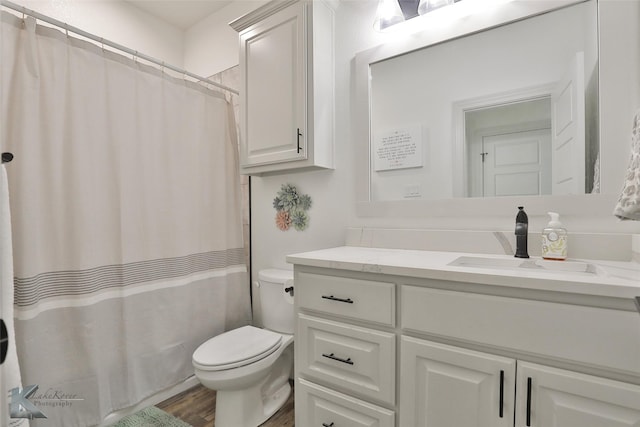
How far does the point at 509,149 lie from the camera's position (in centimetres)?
130

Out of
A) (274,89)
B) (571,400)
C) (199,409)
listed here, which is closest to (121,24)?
(274,89)

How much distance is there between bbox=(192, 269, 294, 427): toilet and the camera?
1438 mm

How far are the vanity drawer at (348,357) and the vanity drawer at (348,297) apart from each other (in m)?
0.05

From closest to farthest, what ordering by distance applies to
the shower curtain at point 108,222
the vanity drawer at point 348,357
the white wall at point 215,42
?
the vanity drawer at point 348,357, the shower curtain at point 108,222, the white wall at point 215,42

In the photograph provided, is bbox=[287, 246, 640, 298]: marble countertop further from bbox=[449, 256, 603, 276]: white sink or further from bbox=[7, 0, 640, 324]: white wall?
bbox=[7, 0, 640, 324]: white wall

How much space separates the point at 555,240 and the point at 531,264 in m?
0.12

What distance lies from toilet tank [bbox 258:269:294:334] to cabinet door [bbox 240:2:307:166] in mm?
673

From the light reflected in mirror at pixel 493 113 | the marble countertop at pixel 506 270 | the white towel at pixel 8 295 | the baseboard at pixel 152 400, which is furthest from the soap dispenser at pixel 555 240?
the baseboard at pixel 152 400

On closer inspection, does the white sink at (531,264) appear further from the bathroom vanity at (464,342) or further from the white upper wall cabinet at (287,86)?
the white upper wall cabinet at (287,86)

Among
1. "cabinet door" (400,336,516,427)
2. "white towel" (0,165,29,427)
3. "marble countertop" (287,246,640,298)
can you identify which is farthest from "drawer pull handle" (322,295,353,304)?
"white towel" (0,165,29,427)

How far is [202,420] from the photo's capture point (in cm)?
165

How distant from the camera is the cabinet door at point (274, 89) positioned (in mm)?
1610

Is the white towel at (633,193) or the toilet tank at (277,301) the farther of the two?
the toilet tank at (277,301)

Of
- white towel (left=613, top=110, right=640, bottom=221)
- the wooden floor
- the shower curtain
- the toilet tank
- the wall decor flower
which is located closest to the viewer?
white towel (left=613, top=110, right=640, bottom=221)
